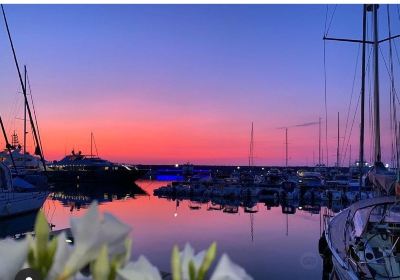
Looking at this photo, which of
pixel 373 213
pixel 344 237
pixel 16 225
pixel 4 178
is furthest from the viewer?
pixel 4 178

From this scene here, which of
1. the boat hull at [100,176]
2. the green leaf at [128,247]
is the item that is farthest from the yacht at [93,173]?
the green leaf at [128,247]

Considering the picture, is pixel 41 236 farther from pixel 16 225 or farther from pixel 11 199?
pixel 11 199

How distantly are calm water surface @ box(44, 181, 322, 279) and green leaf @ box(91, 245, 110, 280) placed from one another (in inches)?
404

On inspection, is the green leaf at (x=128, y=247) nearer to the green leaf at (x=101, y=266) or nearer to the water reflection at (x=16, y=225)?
the green leaf at (x=101, y=266)

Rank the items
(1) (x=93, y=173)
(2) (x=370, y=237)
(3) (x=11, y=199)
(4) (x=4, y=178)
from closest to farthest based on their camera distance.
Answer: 1. (2) (x=370, y=237)
2. (3) (x=11, y=199)
3. (4) (x=4, y=178)
4. (1) (x=93, y=173)

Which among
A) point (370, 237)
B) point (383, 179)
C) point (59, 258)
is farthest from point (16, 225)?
point (59, 258)

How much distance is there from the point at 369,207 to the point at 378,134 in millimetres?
4910

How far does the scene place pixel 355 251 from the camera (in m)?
7.44

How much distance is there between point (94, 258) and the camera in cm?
51

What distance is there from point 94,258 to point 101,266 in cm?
5

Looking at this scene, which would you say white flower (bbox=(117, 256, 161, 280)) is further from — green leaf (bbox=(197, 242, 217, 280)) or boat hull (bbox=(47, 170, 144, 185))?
boat hull (bbox=(47, 170, 144, 185))

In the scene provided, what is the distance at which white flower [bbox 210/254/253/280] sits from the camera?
48 cm

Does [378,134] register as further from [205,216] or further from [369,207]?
[205,216]

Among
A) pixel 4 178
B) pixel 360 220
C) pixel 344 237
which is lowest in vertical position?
pixel 344 237
